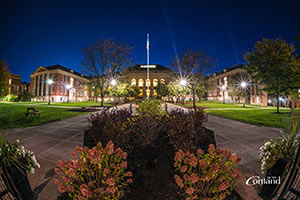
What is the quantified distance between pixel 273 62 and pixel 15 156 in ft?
Result: 71.4

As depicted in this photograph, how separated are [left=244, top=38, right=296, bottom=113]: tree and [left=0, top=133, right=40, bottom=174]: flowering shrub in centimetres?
2067

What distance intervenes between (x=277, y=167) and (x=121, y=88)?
22965 millimetres

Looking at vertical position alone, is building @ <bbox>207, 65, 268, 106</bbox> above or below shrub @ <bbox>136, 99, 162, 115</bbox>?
above

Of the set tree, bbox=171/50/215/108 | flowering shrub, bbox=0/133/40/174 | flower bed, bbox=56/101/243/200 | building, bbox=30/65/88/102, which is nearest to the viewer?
flowering shrub, bbox=0/133/40/174

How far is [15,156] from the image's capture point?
1633mm

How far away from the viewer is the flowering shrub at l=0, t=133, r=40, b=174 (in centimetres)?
151

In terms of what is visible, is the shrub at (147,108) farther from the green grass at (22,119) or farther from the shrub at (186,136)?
the green grass at (22,119)

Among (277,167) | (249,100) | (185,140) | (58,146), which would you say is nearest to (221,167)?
(277,167)

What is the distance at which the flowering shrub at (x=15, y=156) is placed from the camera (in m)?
1.51

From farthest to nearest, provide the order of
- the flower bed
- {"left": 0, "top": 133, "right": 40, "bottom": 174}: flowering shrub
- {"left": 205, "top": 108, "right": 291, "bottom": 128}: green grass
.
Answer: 1. {"left": 205, "top": 108, "right": 291, "bottom": 128}: green grass
2. the flower bed
3. {"left": 0, "top": 133, "right": 40, "bottom": 174}: flowering shrub

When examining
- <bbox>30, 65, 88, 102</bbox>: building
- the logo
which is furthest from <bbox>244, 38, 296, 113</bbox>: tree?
<bbox>30, 65, 88, 102</bbox>: building

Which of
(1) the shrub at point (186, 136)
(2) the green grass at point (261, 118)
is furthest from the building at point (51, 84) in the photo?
(1) the shrub at point (186, 136)

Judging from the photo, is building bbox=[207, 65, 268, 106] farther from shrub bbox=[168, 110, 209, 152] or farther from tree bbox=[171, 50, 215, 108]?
A: shrub bbox=[168, 110, 209, 152]

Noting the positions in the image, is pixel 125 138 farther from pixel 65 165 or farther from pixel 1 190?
pixel 1 190
